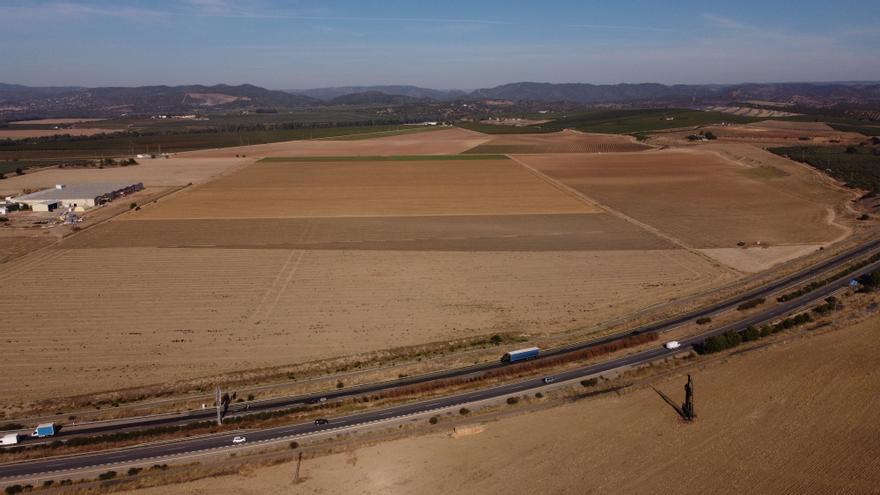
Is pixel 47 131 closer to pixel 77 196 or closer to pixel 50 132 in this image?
pixel 50 132

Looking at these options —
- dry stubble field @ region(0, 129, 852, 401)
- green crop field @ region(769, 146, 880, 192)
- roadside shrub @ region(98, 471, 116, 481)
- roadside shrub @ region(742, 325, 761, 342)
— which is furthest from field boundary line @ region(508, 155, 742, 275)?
roadside shrub @ region(98, 471, 116, 481)

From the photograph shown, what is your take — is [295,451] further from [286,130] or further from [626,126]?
[286,130]

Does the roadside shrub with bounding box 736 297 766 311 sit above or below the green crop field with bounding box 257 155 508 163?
below

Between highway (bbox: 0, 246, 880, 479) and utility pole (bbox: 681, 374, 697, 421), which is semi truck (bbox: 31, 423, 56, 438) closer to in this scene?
highway (bbox: 0, 246, 880, 479)

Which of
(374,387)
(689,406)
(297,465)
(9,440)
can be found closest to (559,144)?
(374,387)

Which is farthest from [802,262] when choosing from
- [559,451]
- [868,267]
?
[559,451]

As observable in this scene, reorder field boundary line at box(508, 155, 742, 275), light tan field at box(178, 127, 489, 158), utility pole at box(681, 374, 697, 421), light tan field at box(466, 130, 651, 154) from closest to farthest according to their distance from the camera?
utility pole at box(681, 374, 697, 421)
field boundary line at box(508, 155, 742, 275)
light tan field at box(466, 130, 651, 154)
light tan field at box(178, 127, 489, 158)

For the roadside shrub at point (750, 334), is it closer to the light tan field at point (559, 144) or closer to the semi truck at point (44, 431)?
the semi truck at point (44, 431)
